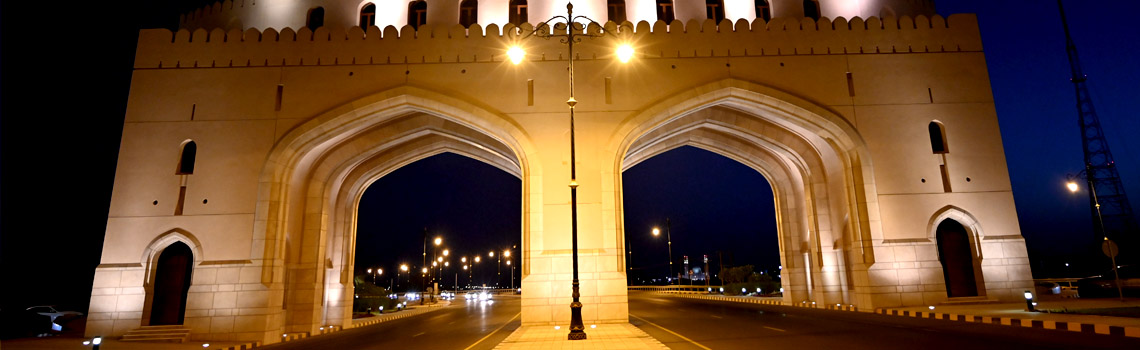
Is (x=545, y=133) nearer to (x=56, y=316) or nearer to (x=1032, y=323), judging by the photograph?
(x=1032, y=323)

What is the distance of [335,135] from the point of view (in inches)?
728

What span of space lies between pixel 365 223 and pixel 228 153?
5467 centimetres

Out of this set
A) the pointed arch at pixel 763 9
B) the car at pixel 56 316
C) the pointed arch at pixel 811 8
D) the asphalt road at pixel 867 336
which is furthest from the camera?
the pointed arch at pixel 811 8

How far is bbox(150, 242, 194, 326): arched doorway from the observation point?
54.6ft

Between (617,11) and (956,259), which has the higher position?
(617,11)

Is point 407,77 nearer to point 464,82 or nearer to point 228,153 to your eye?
point 464,82

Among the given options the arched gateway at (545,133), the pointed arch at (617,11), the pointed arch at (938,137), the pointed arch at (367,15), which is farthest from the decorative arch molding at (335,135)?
the pointed arch at (938,137)

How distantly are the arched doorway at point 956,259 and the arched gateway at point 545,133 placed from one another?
12cm

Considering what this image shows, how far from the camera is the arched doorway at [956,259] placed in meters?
18.0

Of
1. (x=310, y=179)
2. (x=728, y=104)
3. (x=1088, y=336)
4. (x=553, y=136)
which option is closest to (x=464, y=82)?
(x=553, y=136)

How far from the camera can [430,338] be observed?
14.4 meters

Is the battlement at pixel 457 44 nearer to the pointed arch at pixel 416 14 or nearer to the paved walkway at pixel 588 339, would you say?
the pointed arch at pixel 416 14

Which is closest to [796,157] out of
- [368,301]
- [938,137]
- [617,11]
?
[938,137]

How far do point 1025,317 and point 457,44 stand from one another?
16213 millimetres
